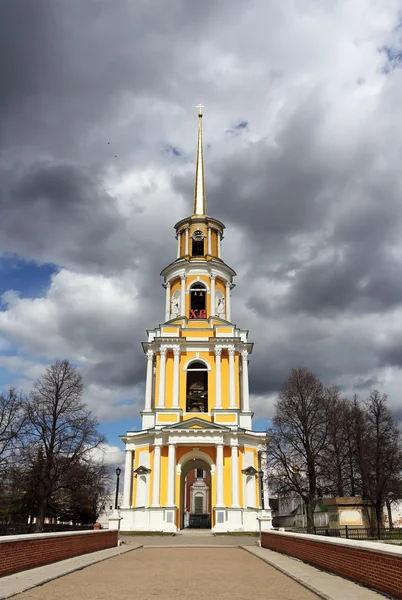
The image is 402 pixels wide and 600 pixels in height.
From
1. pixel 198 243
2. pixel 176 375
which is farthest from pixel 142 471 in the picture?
pixel 198 243

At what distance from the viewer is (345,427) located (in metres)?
40.0

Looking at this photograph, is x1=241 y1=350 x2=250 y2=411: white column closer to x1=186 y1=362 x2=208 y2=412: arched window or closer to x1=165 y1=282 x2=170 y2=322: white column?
x1=186 y1=362 x2=208 y2=412: arched window

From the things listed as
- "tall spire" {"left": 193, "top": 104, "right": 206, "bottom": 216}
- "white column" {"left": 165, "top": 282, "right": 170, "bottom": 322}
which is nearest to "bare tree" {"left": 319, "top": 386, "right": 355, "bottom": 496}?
"white column" {"left": 165, "top": 282, "right": 170, "bottom": 322}

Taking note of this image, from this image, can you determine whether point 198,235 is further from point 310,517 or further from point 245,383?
point 310,517

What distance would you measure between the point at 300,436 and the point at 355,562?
2387cm

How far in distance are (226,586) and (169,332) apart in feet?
92.6

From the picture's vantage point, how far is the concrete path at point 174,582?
28.9 ft

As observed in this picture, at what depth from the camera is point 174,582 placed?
414 inches

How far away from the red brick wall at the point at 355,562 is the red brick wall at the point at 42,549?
273 inches

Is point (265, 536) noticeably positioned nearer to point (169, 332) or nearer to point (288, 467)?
point (288, 467)

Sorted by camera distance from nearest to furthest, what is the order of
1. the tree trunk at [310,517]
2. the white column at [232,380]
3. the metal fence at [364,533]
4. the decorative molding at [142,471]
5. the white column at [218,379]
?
1. the metal fence at [364,533]
2. the tree trunk at [310,517]
3. the decorative molding at [142,471]
4. the white column at [218,379]
5. the white column at [232,380]

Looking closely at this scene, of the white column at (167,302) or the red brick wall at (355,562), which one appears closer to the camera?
the red brick wall at (355,562)

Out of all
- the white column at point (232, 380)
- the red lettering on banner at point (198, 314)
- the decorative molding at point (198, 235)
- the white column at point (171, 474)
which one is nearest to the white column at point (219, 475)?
the white column at point (171, 474)

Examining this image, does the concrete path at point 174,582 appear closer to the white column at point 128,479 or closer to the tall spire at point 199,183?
the white column at point 128,479
